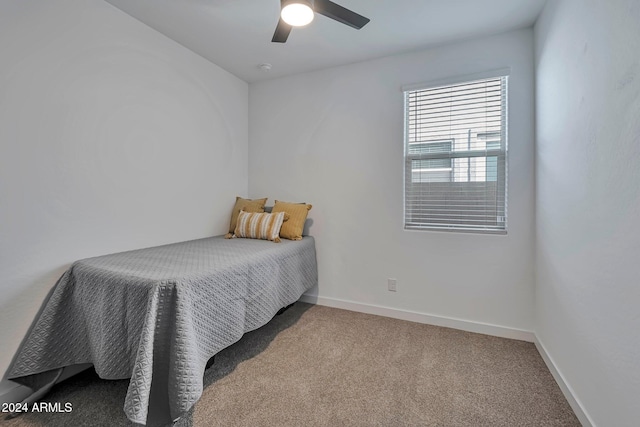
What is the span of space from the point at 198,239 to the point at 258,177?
1.02m

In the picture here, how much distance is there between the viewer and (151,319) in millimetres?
1338

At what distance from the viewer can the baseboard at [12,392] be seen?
1.55 m

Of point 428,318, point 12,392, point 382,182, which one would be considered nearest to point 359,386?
point 428,318

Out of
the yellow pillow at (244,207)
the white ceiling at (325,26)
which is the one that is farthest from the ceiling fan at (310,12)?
the yellow pillow at (244,207)

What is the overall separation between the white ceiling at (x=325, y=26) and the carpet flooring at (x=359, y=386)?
249 centimetres

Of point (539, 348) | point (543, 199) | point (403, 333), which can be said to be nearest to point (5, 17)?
point (403, 333)

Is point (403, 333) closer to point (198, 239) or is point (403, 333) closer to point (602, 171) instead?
point (602, 171)

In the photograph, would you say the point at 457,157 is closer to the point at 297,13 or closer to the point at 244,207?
the point at 297,13

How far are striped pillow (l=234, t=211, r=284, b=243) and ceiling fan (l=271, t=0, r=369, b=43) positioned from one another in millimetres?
1582

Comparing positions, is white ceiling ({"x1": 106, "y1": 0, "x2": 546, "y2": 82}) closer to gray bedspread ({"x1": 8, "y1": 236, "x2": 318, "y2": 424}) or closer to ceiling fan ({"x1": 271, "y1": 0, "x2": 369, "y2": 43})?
ceiling fan ({"x1": 271, "y1": 0, "x2": 369, "y2": 43})

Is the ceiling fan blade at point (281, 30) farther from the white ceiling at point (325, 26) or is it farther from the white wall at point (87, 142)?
the white wall at point (87, 142)

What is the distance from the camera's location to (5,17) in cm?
151

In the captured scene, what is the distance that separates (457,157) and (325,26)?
154 cm

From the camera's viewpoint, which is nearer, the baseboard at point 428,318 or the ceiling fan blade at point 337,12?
the ceiling fan blade at point 337,12
